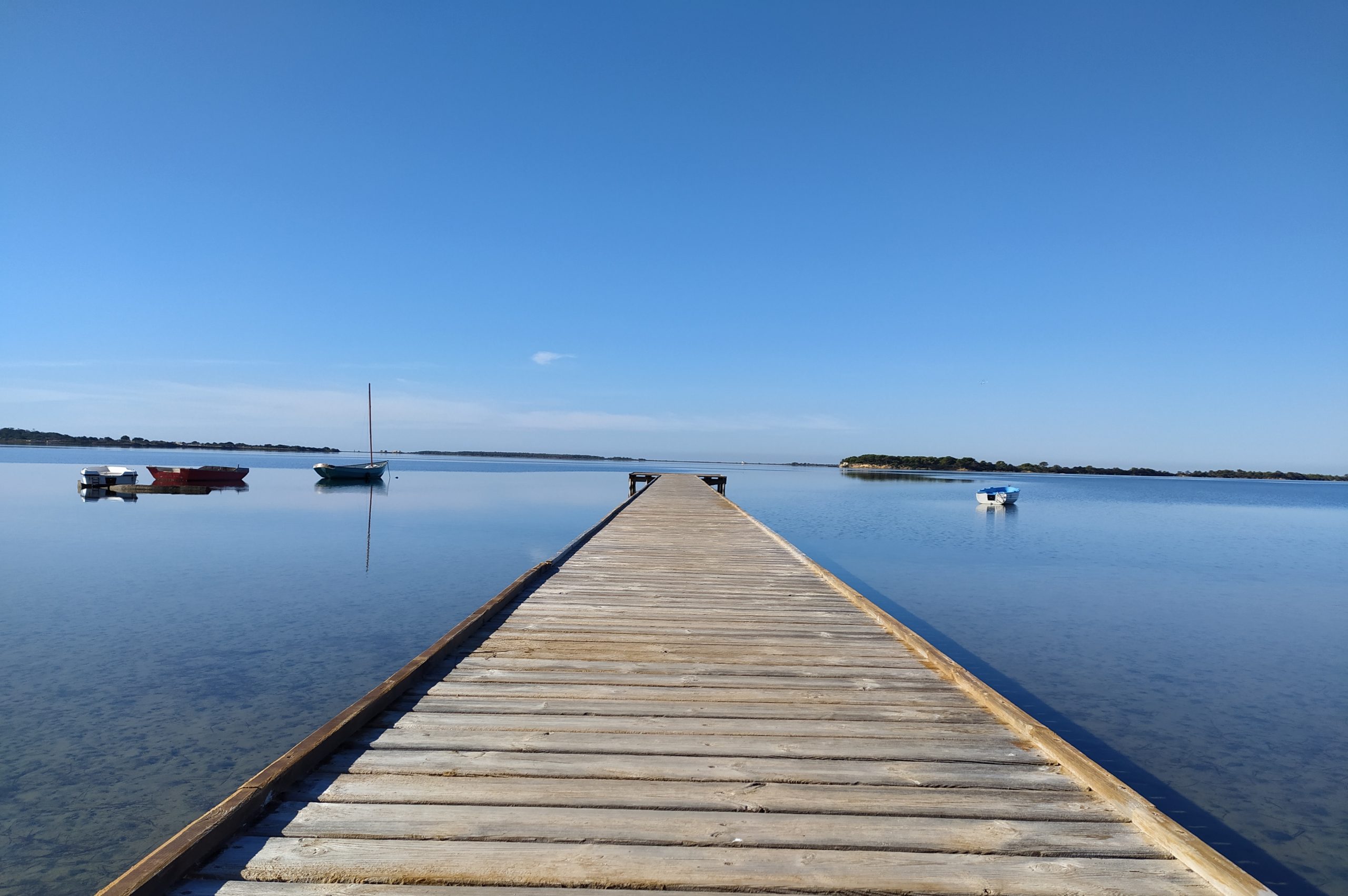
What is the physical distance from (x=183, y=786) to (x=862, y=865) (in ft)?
14.9

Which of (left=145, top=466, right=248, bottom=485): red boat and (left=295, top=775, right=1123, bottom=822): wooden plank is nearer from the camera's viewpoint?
(left=295, top=775, right=1123, bottom=822): wooden plank

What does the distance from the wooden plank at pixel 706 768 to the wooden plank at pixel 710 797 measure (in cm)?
4

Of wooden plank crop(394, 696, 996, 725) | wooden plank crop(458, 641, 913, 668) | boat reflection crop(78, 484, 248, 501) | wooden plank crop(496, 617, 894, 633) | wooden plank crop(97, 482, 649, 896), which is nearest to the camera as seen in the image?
wooden plank crop(97, 482, 649, 896)

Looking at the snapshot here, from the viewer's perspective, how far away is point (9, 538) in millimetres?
15367

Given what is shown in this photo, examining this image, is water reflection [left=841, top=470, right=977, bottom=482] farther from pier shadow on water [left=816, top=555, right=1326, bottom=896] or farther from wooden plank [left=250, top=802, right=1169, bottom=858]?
wooden plank [left=250, top=802, right=1169, bottom=858]

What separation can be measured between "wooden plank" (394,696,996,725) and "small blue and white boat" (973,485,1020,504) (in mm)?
30181

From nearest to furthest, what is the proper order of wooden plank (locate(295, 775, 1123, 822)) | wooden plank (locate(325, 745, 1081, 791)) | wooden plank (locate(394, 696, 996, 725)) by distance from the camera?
wooden plank (locate(295, 775, 1123, 822))
wooden plank (locate(325, 745, 1081, 791))
wooden plank (locate(394, 696, 996, 725))

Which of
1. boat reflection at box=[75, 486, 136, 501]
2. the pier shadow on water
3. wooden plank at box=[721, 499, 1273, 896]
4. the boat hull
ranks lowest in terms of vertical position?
the pier shadow on water

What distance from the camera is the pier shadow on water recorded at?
12.5 ft

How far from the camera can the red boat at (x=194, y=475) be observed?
33.1 m

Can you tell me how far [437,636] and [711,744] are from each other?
609 cm

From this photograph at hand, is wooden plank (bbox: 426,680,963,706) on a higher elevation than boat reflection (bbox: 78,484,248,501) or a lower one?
higher

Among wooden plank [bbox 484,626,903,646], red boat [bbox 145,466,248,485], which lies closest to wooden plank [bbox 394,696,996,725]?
wooden plank [bbox 484,626,903,646]

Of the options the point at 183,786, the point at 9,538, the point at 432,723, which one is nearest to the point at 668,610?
the point at 432,723
